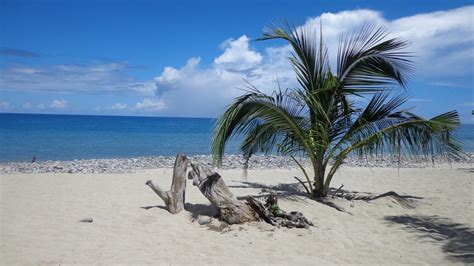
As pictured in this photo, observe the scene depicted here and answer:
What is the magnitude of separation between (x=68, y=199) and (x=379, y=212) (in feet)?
20.7

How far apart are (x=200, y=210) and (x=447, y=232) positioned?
4203 millimetres

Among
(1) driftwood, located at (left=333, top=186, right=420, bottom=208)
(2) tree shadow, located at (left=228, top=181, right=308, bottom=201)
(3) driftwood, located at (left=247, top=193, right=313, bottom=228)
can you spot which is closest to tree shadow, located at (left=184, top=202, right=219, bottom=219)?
(3) driftwood, located at (left=247, top=193, right=313, bottom=228)

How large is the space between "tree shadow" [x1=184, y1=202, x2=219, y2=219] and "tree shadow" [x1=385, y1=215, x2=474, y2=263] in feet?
10.6

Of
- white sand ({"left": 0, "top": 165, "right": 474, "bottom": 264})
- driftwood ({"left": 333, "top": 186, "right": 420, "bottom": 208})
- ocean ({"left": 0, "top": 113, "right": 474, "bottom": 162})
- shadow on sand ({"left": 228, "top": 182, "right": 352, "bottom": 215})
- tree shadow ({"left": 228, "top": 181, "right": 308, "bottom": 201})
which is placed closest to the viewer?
white sand ({"left": 0, "top": 165, "right": 474, "bottom": 264})

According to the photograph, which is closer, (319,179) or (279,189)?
(319,179)

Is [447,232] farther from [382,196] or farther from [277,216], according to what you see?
[277,216]

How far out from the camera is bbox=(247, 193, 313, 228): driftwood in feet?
20.1

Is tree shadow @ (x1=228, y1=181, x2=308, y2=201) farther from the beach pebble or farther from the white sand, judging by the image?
the beach pebble

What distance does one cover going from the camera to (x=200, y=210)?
694cm

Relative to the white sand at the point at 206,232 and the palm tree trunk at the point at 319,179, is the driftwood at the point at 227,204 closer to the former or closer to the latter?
the white sand at the point at 206,232

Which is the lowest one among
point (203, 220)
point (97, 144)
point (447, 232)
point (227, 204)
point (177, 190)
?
point (447, 232)

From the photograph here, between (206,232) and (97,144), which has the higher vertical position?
(97,144)

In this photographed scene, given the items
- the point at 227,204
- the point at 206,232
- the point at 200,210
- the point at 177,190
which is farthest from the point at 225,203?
the point at 177,190

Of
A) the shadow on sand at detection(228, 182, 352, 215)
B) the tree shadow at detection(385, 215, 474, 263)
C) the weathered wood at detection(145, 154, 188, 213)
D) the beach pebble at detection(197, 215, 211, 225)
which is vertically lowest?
the tree shadow at detection(385, 215, 474, 263)
